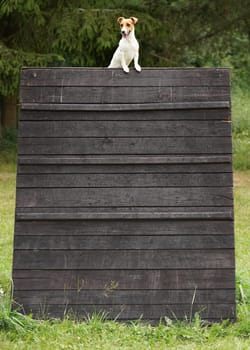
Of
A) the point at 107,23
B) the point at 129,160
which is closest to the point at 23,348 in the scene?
the point at 129,160

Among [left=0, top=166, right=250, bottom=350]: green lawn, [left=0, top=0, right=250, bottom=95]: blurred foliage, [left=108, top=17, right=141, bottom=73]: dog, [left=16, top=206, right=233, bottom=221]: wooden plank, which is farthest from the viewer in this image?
[left=0, top=0, right=250, bottom=95]: blurred foliage

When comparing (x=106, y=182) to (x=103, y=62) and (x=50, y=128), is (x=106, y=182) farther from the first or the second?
(x=103, y=62)

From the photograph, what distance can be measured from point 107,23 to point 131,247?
9.07 meters

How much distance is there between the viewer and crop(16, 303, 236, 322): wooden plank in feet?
15.7

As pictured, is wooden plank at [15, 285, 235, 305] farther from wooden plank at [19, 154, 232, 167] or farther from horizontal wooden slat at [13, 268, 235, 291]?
wooden plank at [19, 154, 232, 167]

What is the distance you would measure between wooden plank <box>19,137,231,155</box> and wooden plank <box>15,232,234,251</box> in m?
0.55

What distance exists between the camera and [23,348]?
429 centimetres

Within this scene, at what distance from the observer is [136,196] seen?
189 inches

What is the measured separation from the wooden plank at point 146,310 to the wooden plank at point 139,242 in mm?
385

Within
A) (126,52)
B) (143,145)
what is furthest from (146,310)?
(126,52)

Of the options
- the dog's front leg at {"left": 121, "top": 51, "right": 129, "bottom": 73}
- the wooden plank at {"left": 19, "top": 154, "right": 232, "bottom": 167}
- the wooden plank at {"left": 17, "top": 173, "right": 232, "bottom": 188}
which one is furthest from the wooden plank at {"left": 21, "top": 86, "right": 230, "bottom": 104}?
the wooden plank at {"left": 17, "top": 173, "right": 232, "bottom": 188}

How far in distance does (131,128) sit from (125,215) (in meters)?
0.58

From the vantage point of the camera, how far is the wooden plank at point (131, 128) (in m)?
4.82

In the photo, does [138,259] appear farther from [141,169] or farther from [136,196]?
[141,169]
